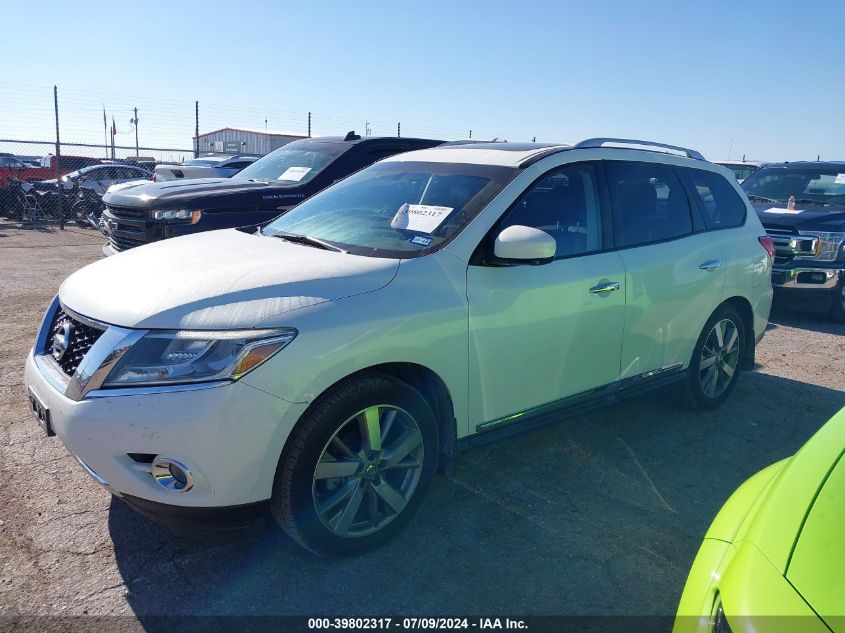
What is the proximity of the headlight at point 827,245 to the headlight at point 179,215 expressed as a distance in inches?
266

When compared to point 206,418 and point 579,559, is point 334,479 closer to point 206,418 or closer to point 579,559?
point 206,418

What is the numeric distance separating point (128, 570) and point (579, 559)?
1.91m

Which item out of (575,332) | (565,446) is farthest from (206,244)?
(565,446)

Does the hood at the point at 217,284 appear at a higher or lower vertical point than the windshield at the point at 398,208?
lower

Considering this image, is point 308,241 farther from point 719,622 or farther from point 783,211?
point 783,211

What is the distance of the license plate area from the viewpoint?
8.95 feet

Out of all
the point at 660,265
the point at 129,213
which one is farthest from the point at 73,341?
the point at 129,213

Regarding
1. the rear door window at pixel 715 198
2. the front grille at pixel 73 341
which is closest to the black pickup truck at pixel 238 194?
the front grille at pixel 73 341

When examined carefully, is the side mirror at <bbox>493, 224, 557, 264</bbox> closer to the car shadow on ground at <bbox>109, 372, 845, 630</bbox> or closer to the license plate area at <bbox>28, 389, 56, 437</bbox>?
the car shadow on ground at <bbox>109, 372, 845, 630</bbox>

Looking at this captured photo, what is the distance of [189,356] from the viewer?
8.11ft

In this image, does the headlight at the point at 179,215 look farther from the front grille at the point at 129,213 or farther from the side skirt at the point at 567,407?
the side skirt at the point at 567,407

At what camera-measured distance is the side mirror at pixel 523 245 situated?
9.97ft

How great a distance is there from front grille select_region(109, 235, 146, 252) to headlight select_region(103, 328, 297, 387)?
15.3 feet

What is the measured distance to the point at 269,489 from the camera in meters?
2.55
